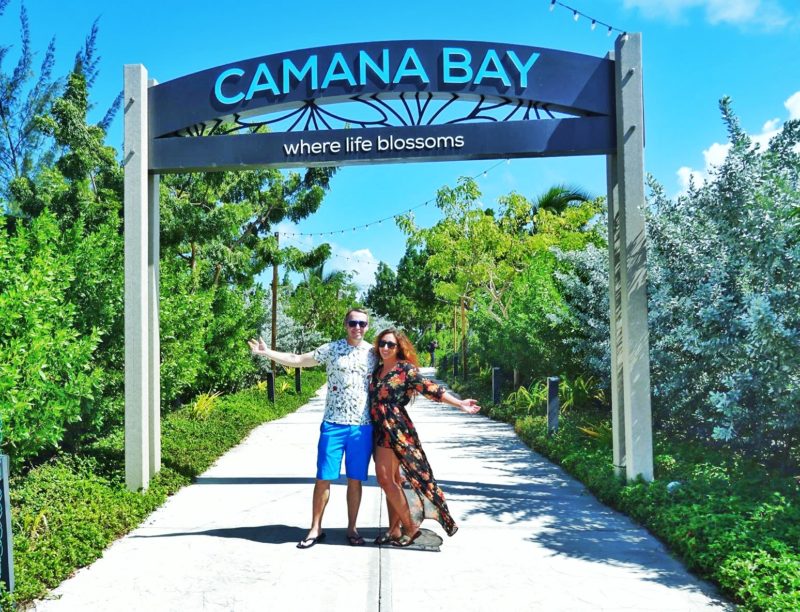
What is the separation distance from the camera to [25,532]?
5188 mm

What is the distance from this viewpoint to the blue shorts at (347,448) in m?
4.94

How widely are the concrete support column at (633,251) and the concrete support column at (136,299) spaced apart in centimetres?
450

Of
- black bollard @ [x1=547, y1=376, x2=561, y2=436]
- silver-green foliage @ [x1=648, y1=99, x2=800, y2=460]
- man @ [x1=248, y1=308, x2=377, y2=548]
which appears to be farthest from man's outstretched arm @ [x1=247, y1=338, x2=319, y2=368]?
black bollard @ [x1=547, y1=376, x2=561, y2=436]

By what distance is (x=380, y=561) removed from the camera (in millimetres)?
4789

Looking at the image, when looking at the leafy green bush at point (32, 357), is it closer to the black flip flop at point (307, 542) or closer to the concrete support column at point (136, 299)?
the concrete support column at point (136, 299)

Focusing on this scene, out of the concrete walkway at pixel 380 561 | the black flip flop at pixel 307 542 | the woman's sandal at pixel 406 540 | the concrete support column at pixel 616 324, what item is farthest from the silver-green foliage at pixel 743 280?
the black flip flop at pixel 307 542

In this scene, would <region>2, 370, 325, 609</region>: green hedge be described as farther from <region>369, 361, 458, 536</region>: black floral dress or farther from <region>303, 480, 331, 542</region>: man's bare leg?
<region>369, 361, 458, 536</region>: black floral dress

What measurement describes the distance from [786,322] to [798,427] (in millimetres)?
919

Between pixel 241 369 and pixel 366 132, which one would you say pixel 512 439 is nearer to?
pixel 366 132

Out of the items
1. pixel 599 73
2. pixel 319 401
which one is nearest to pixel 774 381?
pixel 599 73

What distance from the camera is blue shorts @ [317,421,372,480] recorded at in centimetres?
494

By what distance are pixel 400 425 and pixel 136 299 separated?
321 cm

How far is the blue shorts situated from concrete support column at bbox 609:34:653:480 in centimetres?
281

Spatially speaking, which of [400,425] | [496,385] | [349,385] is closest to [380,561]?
[400,425]
